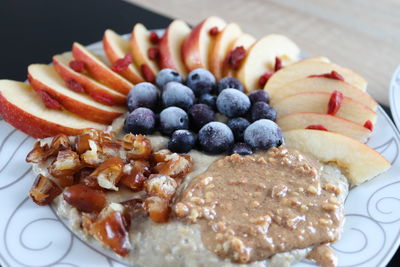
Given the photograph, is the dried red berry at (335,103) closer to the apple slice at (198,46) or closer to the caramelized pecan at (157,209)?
the apple slice at (198,46)

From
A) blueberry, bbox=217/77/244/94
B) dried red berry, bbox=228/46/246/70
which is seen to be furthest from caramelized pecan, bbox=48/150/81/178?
dried red berry, bbox=228/46/246/70

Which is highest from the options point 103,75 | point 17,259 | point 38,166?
point 103,75

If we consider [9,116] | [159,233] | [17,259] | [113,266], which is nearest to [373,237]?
[159,233]

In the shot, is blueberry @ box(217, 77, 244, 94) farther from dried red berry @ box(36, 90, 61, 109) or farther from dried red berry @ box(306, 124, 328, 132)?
dried red berry @ box(36, 90, 61, 109)

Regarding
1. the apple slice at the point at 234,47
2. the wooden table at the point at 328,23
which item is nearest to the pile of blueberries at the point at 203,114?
the apple slice at the point at 234,47

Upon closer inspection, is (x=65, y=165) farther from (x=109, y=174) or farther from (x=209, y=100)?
(x=209, y=100)

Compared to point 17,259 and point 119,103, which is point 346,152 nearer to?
point 119,103
